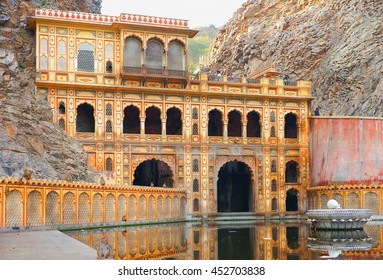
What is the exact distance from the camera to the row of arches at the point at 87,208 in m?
22.7

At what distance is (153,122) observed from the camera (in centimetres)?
4303

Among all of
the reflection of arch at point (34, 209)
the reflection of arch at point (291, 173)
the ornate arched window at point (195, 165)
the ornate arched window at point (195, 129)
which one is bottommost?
the reflection of arch at point (34, 209)

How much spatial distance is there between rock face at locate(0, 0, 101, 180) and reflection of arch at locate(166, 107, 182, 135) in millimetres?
9411

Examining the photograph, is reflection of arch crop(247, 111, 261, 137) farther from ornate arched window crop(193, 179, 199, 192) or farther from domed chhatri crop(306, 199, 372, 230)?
domed chhatri crop(306, 199, 372, 230)

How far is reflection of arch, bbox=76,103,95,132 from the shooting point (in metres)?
39.9

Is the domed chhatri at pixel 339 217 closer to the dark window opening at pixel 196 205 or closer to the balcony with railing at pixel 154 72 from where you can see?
the dark window opening at pixel 196 205

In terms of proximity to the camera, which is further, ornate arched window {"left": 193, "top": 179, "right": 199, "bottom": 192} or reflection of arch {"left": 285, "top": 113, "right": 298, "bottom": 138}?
reflection of arch {"left": 285, "top": 113, "right": 298, "bottom": 138}

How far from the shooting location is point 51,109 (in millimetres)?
36781

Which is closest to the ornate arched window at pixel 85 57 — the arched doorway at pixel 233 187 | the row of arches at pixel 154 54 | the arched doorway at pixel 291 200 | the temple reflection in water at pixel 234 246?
the row of arches at pixel 154 54

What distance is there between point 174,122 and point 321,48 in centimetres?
2169

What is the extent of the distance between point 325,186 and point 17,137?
20.2m

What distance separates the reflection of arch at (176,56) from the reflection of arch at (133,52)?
2.12 m

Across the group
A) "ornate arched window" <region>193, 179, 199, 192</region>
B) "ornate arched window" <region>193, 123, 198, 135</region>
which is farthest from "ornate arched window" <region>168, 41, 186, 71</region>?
"ornate arched window" <region>193, 179, 199, 192</region>
